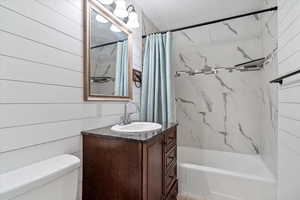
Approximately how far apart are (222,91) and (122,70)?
1.63m

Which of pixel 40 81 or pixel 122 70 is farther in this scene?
pixel 122 70

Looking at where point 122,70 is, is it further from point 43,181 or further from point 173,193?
point 173,193

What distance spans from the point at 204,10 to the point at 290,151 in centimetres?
191

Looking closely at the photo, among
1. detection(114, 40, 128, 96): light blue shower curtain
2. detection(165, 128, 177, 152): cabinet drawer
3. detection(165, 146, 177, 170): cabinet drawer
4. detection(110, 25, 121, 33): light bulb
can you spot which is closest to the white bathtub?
detection(165, 146, 177, 170): cabinet drawer

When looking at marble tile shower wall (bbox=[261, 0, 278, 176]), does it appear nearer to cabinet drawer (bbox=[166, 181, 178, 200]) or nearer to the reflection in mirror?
cabinet drawer (bbox=[166, 181, 178, 200])

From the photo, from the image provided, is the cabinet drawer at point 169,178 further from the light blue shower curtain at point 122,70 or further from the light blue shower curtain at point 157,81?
the light blue shower curtain at point 122,70

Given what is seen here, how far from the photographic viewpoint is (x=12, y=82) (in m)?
0.76

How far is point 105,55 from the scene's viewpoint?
1.42m

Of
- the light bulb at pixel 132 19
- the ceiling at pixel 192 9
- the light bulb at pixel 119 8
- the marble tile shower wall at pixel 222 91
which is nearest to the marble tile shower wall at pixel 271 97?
the marble tile shower wall at pixel 222 91

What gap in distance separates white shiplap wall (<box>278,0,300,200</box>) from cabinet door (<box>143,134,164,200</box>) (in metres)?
0.92

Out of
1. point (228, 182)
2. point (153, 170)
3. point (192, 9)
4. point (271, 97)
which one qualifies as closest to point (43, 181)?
point (153, 170)

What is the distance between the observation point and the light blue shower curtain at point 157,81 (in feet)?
5.98

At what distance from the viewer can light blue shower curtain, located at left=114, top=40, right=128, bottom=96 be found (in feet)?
5.17

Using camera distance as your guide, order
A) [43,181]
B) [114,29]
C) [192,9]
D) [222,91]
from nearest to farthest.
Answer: [43,181], [114,29], [192,9], [222,91]
